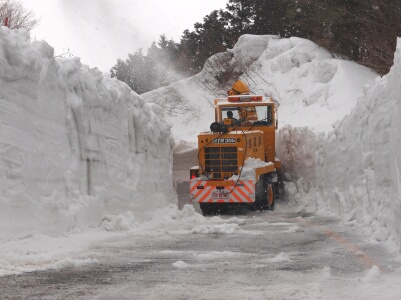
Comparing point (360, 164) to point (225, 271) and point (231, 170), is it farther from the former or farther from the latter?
point (225, 271)

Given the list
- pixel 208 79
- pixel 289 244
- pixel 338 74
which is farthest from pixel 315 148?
pixel 208 79

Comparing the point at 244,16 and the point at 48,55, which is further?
the point at 244,16

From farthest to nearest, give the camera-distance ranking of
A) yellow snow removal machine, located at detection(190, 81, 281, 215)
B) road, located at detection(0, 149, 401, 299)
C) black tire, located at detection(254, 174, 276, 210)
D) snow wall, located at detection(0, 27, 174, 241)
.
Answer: black tire, located at detection(254, 174, 276, 210), yellow snow removal machine, located at detection(190, 81, 281, 215), snow wall, located at detection(0, 27, 174, 241), road, located at detection(0, 149, 401, 299)

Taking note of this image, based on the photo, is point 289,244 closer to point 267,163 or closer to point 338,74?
point 267,163

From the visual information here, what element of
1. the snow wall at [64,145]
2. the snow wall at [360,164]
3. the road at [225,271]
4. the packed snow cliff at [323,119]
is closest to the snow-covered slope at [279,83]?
the packed snow cliff at [323,119]

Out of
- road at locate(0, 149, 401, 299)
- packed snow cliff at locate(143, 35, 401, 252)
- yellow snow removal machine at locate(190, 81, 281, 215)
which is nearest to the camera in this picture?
road at locate(0, 149, 401, 299)

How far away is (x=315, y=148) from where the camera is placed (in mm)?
22312

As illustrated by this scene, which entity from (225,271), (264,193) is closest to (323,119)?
(264,193)

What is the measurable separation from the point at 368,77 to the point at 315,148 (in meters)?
15.1

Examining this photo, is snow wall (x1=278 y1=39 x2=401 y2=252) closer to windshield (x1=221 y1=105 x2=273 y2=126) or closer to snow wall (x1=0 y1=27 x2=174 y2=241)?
windshield (x1=221 y1=105 x2=273 y2=126)

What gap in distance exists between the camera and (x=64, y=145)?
1119 centimetres

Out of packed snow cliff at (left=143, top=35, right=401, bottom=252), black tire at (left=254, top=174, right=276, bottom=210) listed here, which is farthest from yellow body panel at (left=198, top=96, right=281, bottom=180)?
packed snow cliff at (left=143, top=35, right=401, bottom=252)

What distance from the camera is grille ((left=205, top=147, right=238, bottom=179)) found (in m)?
19.2

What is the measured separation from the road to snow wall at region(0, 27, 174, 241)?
104cm
